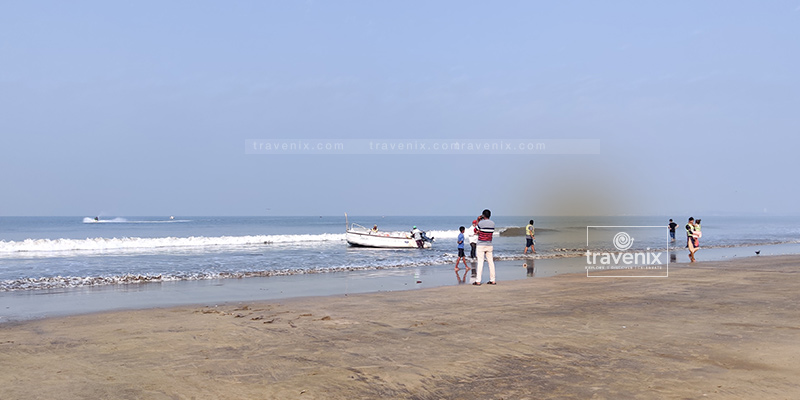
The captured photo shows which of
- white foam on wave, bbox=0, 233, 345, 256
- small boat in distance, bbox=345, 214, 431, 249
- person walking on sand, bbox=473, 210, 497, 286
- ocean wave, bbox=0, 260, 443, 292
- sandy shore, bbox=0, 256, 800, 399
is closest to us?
sandy shore, bbox=0, 256, 800, 399

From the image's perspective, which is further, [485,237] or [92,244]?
[92,244]

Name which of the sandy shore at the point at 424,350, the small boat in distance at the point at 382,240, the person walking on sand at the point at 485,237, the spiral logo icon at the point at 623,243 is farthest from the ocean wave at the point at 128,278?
the spiral logo icon at the point at 623,243

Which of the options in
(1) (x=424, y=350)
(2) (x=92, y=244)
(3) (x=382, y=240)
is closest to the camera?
(1) (x=424, y=350)

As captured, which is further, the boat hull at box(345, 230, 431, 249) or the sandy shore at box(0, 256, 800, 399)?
the boat hull at box(345, 230, 431, 249)

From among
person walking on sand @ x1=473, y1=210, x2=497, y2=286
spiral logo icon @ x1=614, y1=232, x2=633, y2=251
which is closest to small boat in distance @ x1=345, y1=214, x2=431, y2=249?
spiral logo icon @ x1=614, y1=232, x2=633, y2=251

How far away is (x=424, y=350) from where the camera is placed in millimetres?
7219

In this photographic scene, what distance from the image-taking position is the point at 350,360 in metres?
6.71

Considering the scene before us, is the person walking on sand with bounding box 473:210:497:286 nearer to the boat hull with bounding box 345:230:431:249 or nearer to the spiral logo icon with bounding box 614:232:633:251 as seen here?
the boat hull with bounding box 345:230:431:249

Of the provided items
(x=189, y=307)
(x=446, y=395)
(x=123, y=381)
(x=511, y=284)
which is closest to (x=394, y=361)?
(x=446, y=395)

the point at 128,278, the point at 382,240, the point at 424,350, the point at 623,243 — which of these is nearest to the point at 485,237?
the point at 424,350

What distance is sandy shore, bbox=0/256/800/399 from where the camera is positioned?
554 centimetres

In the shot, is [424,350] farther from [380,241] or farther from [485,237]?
[380,241]

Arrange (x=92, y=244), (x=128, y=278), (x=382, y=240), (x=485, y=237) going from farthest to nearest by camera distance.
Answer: (x=382, y=240)
(x=92, y=244)
(x=128, y=278)
(x=485, y=237)

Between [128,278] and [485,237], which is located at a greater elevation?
[485,237]
